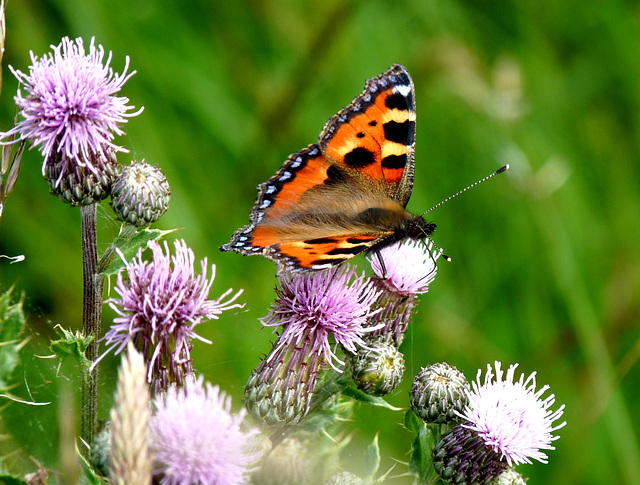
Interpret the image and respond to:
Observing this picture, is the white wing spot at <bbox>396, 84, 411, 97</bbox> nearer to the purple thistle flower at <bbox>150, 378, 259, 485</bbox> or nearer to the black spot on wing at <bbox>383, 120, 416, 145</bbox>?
the black spot on wing at <bbox>383, 120, 416, 145</bbox>

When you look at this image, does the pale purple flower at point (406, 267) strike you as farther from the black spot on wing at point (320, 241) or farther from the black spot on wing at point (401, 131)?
the black spot on wing at point (401, 131)

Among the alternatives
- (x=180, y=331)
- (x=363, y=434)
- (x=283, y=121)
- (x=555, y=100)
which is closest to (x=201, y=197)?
(x=283, y=121)

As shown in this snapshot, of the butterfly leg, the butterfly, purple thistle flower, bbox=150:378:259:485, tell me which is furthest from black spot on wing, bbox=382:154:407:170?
purple thistle flower, bbox=150:378:259:485

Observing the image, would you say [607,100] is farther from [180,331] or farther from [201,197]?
[180,331]

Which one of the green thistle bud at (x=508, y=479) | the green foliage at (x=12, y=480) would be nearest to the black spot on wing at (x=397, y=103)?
the green thistle bud at (x=508, y=479)

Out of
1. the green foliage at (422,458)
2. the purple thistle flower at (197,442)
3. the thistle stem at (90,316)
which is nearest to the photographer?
the purple thistle flower at (197,442)

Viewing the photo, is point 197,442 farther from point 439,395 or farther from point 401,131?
point 401,131

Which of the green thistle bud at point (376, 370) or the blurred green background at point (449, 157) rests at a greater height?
the blurred green background at point (449, 157)
